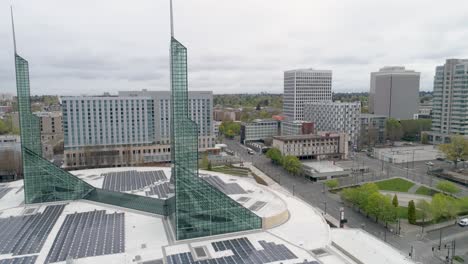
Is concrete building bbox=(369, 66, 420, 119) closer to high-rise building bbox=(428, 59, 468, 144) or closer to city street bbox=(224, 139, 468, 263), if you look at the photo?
high-rise building bbox=(428, 59, 468, 144)

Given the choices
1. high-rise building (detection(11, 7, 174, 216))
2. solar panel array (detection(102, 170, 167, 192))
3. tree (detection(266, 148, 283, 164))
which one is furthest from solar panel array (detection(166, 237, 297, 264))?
tree (detection(266, 148, 283, 164))

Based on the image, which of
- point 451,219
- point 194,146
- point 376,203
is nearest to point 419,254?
point 376,203

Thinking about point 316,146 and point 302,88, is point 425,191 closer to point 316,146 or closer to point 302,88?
point 316,146

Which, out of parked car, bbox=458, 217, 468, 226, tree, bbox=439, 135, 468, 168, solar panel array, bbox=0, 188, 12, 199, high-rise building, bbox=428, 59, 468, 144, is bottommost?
parked car, bbox=458, 217, 468, 226

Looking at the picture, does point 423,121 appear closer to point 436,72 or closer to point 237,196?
point 436,72

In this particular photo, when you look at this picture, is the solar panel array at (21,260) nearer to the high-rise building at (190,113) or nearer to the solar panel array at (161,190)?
the solar panel array at (161,190)

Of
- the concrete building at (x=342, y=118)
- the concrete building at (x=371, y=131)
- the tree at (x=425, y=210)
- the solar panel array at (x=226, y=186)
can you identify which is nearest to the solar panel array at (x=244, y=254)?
the solar panel array at (x=226, y=186)
